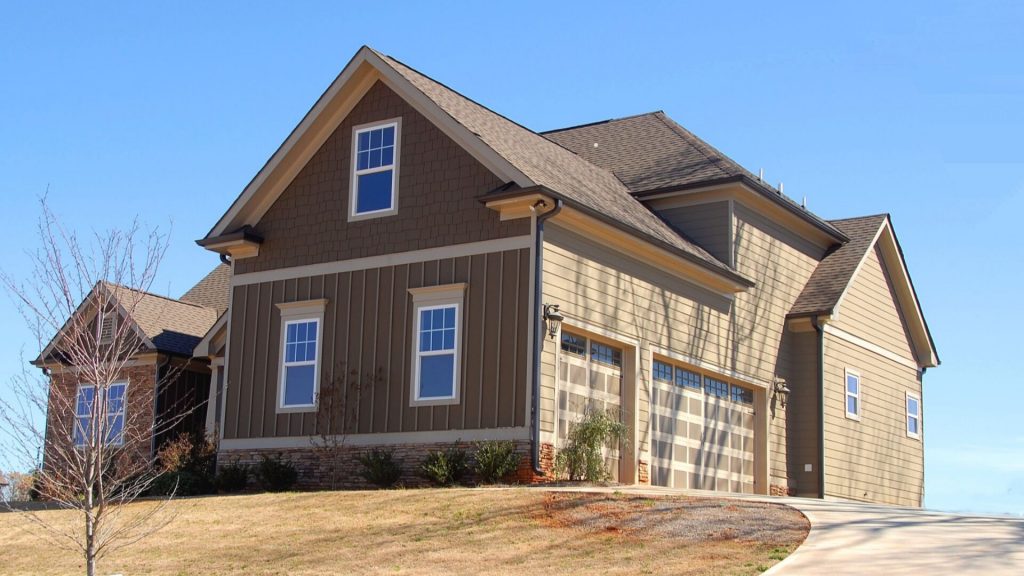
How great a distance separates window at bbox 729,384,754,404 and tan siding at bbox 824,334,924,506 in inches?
77.7

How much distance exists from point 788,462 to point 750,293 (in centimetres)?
371

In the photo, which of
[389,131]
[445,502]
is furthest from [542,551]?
[389,131]

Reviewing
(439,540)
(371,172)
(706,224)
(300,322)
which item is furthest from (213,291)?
(439,540)

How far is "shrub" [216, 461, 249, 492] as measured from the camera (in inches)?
869

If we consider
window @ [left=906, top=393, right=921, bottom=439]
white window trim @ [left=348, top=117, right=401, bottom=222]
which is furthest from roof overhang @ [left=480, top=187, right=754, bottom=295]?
window @ [left=906, top=393, right=921, bottom=439]

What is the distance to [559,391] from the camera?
20.1m

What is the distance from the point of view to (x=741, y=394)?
83.4ft

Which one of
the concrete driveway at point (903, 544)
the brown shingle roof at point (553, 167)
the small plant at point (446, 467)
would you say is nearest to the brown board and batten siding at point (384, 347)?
the small plant at point (446, 467)

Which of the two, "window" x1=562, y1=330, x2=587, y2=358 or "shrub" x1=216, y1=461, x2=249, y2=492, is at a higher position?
"window" x1=562, y1=330, x2=587, y2=358

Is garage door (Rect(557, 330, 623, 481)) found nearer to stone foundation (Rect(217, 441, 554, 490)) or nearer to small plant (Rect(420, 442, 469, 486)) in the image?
stone foundation (Rect(217, 441, 554, 490))

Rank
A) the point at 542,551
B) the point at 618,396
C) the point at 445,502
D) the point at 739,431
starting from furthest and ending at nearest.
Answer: the point at 739,431
the point at 618,396
the point at 445,502
the point at 542,551

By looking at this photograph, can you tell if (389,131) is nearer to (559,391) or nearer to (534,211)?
(534,211)

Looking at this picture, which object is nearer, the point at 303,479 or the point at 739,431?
the point at 303,479

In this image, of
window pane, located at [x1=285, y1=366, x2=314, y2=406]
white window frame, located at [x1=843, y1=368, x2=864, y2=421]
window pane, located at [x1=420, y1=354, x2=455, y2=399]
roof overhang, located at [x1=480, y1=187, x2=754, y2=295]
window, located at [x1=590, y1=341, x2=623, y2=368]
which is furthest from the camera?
white window frame, located at [x1=843, y1=368, x2=864, y2=421]
